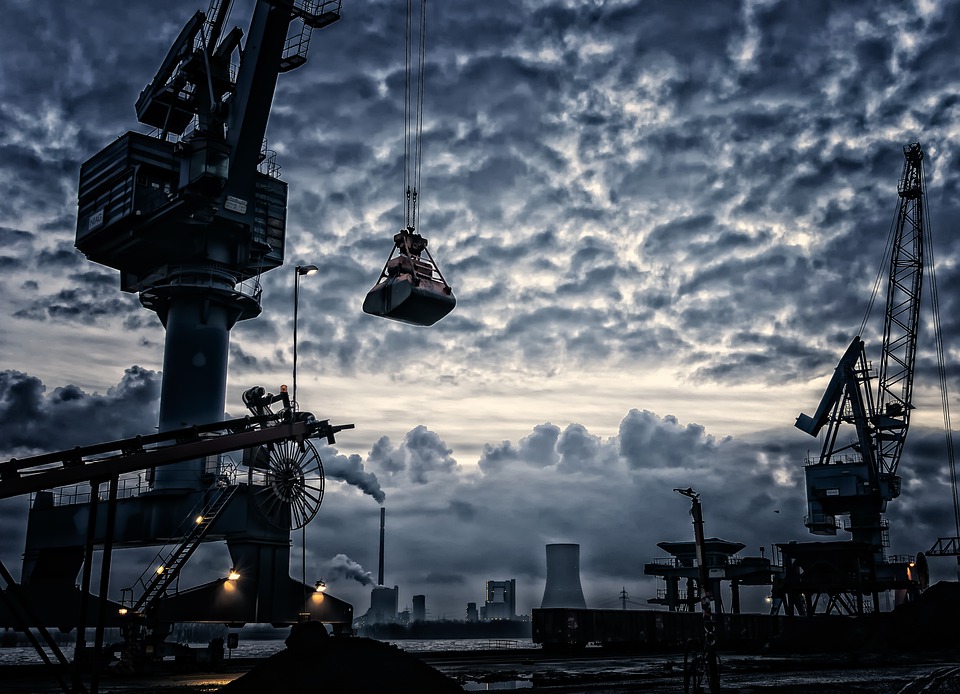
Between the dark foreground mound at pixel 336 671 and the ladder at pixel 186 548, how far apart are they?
24.3 meters

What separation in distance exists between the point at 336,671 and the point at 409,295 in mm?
12694

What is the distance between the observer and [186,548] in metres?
47.0

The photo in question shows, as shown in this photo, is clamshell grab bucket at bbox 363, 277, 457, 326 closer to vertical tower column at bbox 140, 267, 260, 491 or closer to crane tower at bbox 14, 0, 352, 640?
crane tower at bbox 14, 0, 352, 640

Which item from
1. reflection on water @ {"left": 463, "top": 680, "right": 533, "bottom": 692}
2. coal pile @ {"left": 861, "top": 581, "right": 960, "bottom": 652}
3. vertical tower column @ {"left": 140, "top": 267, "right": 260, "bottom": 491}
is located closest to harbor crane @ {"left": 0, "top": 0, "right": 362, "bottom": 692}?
vertical tower column @ {"left": 140, "top": 267, "right": 260, "bottom": 491}

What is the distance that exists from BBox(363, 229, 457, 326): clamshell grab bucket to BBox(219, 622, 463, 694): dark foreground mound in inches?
446

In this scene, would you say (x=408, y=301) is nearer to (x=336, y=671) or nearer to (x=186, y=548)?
(x=336, y=671)

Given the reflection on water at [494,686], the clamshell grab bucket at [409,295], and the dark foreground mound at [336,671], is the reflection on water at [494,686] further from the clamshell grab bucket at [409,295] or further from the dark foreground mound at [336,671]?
the clamshell grab bucket at [409,295]

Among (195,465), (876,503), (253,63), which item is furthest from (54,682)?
(876,503)

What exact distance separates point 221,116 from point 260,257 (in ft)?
32.1

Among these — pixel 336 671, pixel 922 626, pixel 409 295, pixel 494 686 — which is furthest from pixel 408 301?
pixel 922 626

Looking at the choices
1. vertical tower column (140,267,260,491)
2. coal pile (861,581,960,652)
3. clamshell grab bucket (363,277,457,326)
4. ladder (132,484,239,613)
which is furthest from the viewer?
coal pile (861,581,960,652)

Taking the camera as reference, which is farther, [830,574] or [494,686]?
[830,574]

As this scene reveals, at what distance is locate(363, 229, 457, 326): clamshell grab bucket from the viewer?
30188 mm

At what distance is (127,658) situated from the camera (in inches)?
1565
